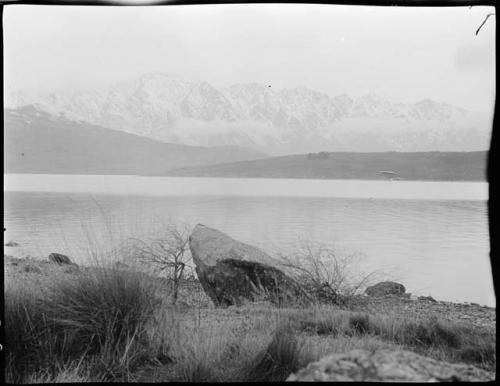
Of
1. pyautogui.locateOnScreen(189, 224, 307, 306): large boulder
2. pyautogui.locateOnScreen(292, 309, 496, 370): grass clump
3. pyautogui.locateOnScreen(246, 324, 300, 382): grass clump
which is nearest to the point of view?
pyautogui.locateOnScreen(246, 324, 300, 382): grass clump

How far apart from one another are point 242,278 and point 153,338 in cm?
179

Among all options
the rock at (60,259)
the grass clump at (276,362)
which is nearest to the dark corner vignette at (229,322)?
the grass clump at (276,362)

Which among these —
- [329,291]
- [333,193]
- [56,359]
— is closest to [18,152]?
[56,359]

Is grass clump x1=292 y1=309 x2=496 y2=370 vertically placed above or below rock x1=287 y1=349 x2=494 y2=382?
below

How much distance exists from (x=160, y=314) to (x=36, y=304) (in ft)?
2.58

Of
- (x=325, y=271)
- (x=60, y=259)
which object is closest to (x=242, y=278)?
(x=325, y=271)

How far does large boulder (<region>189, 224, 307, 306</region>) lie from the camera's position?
4691 mm

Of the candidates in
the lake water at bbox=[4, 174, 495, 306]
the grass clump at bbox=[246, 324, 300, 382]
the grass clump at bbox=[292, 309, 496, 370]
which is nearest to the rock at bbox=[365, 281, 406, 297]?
the lake water at bbox=[4, 174, 495, 306]

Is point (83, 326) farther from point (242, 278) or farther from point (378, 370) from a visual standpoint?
point (242, 278)

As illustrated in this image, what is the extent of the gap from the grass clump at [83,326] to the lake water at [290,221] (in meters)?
0.51

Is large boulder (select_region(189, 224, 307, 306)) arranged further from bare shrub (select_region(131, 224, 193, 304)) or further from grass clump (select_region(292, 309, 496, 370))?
grass clump (select_region(292, 309, 496, 370))

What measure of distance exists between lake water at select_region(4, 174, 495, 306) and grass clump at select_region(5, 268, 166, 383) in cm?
51

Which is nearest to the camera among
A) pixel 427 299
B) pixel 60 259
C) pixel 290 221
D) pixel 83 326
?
pixel 83 326

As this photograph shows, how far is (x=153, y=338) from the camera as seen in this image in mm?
3057
